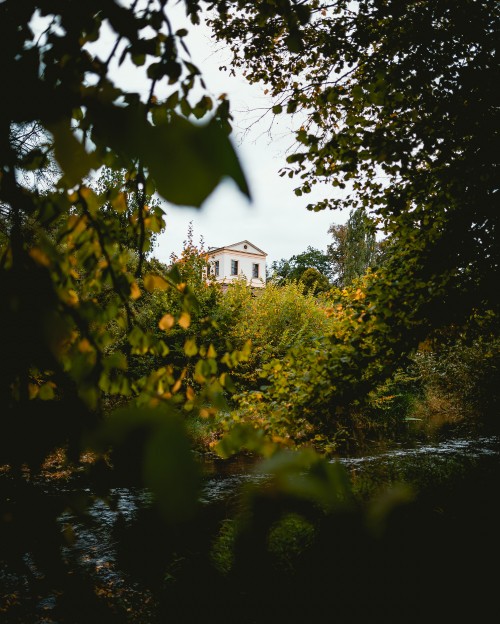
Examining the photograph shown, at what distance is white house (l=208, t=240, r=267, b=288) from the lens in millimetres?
46062

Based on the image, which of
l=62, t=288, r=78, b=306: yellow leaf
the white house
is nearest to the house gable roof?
the white house

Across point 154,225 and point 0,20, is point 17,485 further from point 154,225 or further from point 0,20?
point 0,20

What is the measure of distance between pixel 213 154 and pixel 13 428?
1337 millimetres

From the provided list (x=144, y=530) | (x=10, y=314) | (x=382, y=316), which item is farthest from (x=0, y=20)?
(x=144, y=530)

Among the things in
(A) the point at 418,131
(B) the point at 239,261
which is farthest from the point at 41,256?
(B) the point at 239,261

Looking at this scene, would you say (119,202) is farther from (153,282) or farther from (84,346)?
(84,346)

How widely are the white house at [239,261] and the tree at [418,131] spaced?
39.0 m

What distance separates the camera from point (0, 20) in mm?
1105

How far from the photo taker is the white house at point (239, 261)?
46.1 m

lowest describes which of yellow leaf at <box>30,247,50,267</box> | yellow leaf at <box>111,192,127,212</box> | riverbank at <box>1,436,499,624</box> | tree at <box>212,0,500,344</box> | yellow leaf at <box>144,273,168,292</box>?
riverbank at <box>1,436,499,624</box>

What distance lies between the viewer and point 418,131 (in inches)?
197

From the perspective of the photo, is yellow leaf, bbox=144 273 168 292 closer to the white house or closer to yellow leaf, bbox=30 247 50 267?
yellow leaf, bbox=30 247 50 267

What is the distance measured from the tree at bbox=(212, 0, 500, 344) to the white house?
39012 millimetres

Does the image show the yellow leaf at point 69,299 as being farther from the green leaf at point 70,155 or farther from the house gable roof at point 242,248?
the house gable roof at point 242,248
